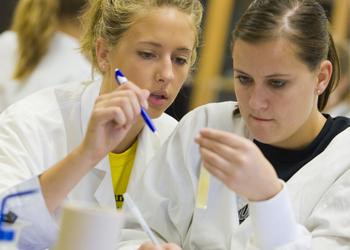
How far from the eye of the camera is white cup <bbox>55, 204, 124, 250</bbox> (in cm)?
106

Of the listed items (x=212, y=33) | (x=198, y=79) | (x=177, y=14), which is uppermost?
(x=177, y=14)

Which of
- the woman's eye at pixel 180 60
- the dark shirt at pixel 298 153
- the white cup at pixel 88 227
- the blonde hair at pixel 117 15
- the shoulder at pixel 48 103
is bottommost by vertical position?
the dark shirt at pixel 298 153

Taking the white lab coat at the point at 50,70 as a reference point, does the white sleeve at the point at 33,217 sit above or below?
below

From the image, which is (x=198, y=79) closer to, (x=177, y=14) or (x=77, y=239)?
(x=177, y=14)

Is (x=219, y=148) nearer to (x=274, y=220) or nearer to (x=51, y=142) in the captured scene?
(x=274, y=220)

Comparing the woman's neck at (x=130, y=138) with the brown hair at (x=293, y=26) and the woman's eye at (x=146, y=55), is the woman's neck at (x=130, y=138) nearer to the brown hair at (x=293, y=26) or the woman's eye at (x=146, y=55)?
the woman's eye at (x=146, y=55)

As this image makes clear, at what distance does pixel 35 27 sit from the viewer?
114 inches

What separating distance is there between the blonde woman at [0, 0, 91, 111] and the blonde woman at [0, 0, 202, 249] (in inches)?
40.1

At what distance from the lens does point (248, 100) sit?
1548 mm

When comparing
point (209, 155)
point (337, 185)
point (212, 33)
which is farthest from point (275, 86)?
point (212, 33)

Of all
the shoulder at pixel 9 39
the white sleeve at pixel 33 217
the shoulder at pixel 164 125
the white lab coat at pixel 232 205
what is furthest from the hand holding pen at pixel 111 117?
the shoulder at pixel 9 39

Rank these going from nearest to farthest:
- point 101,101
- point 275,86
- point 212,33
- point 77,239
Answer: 1. point 77,239
2. point 101,101
3. point 275,86
4. point 212,33

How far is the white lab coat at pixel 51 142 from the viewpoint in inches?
61.9

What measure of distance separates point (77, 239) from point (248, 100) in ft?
2.01
